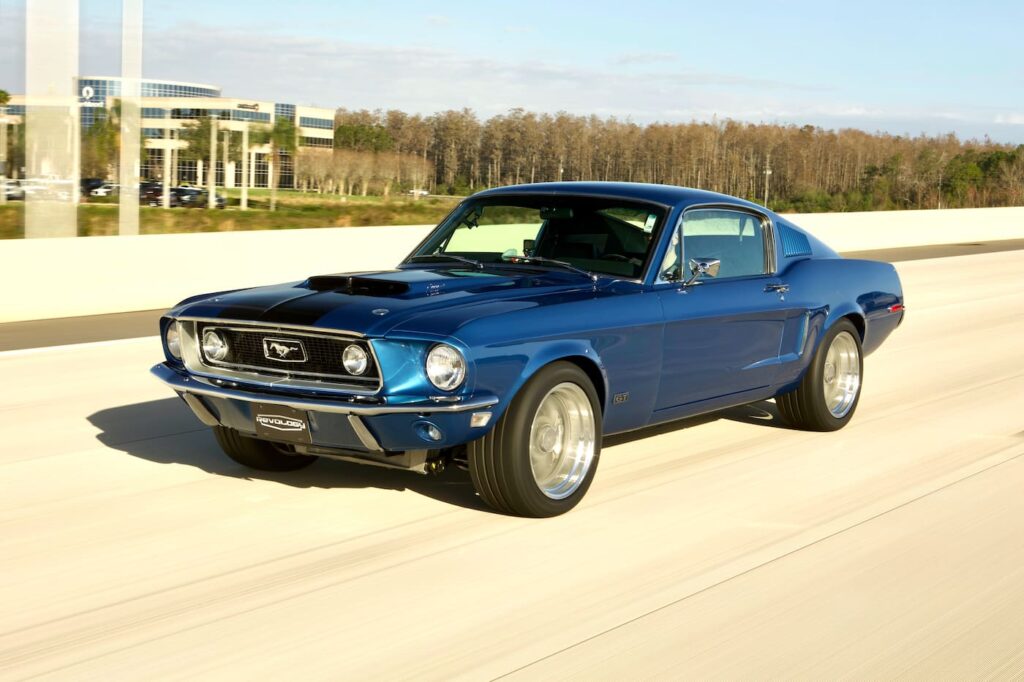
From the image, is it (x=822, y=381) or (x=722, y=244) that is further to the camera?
(x=822, y=381)

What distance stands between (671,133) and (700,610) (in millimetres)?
133815

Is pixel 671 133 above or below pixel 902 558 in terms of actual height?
above

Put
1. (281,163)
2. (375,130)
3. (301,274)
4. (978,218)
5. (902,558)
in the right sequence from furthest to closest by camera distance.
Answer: (375,130), (281,163), (978,218), (301,274), (902,558)

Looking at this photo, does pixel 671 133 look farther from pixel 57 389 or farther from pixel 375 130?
pixel 57 389

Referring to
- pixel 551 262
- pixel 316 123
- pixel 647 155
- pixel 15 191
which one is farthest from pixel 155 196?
pixel 647 155

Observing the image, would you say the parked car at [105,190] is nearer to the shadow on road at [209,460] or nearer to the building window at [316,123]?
the shadow on road at [209,460]

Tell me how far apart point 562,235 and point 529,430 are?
5.42 ft

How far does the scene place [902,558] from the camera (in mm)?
5336

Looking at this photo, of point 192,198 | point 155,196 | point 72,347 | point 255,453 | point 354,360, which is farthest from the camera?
point 192,198

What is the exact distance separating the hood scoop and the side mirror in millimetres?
1649

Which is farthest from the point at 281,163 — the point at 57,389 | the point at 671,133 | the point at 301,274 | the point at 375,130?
the point at 57,389

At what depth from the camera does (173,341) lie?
20.5ft

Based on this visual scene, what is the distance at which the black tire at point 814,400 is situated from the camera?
7933 millimetres

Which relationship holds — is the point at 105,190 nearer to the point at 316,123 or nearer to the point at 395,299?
the point at 395,299
